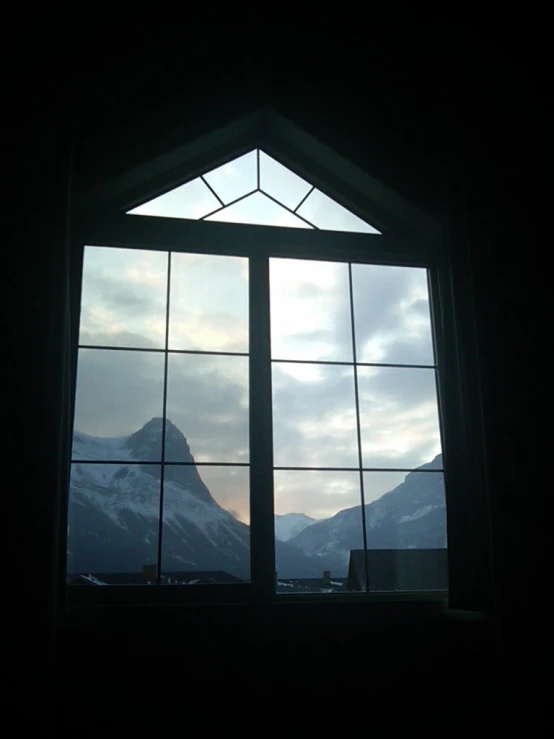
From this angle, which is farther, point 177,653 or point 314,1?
point 314,1

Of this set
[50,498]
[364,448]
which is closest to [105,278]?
[50,498]

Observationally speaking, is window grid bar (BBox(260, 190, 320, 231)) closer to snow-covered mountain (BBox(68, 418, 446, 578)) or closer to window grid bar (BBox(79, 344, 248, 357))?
window grid bar (BBox(79, 344, 248, 357))

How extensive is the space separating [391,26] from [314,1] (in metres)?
0.36

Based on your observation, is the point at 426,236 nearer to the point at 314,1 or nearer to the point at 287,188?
the point at 287,188

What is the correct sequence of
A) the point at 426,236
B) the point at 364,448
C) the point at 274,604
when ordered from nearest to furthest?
the point at 274,604 → the point at 364,448 → the point at 426,236

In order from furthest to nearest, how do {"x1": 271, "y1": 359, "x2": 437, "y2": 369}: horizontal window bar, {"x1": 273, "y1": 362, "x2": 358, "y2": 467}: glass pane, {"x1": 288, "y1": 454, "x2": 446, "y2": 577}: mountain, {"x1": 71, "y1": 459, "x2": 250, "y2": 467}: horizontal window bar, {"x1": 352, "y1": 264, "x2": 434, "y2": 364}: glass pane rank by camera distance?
{"x1": 352, "y1": 264, "x2": 434, "y2": 364}: glass pane, {"x1": 271, "y1": 359, "x2": 437, "y2": 369}: horizontal window bar, {"x1": 273, "y1": 362, "x2": 358, "y2": 467}: glass pane, {"x1": 288, "y1": 454, "x2": 446, "y2": 577}: mountain, {"x1": 71, "y1": 459, "x2": 250, "y2": 467}: horizontal window bar

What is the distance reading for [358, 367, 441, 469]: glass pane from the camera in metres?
3.09

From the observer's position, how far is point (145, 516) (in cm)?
279

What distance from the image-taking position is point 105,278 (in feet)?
9.95

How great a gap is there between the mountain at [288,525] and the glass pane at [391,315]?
0.74 metres

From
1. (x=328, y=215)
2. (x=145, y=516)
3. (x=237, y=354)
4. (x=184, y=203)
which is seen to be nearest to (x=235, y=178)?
(x=184, y=203)

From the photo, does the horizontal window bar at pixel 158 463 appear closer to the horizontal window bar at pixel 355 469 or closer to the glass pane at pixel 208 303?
the horizontal window bar at pixel 355 469

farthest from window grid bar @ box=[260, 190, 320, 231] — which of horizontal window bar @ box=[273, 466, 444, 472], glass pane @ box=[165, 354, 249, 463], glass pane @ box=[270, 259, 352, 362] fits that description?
horizontal window bar @ box=[273, 466, 444, 472]

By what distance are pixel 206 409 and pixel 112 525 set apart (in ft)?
1.90
